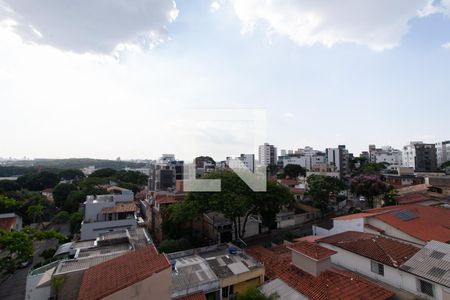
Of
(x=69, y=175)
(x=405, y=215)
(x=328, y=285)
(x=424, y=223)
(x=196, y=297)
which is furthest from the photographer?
(x=69, y=175)

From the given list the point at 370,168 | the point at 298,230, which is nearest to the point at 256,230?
the point at 298,230

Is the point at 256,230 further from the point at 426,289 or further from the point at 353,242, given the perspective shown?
the point at 426,289

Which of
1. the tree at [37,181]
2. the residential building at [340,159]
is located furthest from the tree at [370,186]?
the tree at [37,181]

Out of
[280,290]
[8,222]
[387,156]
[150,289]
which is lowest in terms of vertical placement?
[8,222]

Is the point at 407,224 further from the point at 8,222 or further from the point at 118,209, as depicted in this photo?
the point at 8,222

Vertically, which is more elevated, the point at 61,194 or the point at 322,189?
the point at 322,189

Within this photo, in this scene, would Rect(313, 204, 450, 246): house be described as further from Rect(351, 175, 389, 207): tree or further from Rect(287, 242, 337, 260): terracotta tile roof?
Rect(351, 175, 389, 207): tree

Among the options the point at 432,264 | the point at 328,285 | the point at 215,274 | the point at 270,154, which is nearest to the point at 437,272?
the point at 432,264

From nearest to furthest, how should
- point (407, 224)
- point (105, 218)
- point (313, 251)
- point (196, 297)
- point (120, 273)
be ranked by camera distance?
1. point (120, 273)
2. point (196, 297)
3. point (313, 251)
4. point (407, 224)
5. point (105, 218)
